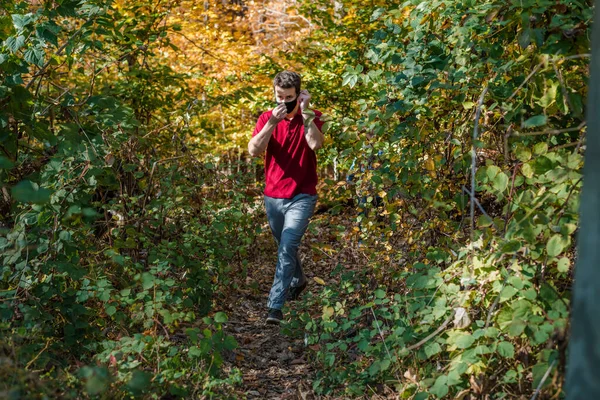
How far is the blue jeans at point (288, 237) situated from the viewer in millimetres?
5602

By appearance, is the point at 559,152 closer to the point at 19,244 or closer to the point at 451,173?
the point at 451,173

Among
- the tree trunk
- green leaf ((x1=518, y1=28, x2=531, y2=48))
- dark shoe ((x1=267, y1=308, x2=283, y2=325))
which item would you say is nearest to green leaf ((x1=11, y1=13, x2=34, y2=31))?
dark shoe ((x1=267, y1=308, x2=283, y2=325))

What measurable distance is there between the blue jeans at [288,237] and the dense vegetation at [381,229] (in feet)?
1.04

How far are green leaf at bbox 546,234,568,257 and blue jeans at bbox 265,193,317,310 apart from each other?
2675 millimetres

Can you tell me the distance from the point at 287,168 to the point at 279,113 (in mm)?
516

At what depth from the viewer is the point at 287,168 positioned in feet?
18.9

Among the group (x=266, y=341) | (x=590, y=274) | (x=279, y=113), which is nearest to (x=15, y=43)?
(x=279, y=113)

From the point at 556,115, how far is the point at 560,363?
67.1 inches

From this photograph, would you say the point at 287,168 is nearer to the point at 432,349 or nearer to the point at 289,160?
the point at 289,160

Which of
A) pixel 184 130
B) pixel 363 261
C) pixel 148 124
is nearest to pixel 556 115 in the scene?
pixel 363 261

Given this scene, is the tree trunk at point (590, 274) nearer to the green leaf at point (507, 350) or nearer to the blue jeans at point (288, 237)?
the green leaf at point (507, 350)

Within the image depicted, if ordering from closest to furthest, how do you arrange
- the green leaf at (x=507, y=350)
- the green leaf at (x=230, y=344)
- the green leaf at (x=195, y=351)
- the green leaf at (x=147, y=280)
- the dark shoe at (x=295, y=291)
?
the green leaf at (x=507, y=350) → the green leaf at (x=195, y=351) → the green leaf at (x=230, y=344) → the green leaf at (x=147, y=280) → the dark shoe at (x=295, y=291)

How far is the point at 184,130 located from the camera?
6676 millimetres

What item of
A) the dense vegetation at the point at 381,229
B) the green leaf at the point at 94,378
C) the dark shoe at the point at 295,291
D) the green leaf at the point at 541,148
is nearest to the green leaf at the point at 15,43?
the dense vegetation at the point at 381,229
